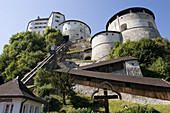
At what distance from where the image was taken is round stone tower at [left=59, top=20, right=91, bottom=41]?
48.2m

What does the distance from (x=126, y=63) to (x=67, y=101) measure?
35.5 feet

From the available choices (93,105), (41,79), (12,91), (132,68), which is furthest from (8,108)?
(132,68)

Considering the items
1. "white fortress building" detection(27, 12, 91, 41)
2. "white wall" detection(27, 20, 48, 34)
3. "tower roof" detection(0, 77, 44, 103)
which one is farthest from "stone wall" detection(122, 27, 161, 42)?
"white wall" detection(27, 20, 48, 34)

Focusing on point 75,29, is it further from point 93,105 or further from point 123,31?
point 93,105

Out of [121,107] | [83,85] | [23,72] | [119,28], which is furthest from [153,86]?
[119,28]

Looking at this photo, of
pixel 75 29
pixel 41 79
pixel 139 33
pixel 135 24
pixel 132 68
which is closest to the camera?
pixel 41 79

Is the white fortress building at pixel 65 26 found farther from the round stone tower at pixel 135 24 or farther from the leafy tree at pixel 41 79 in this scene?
the leafy tree at pixel 41 79

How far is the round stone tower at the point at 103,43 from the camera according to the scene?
3176 centimetres

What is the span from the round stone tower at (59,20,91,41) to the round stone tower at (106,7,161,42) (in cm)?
1494

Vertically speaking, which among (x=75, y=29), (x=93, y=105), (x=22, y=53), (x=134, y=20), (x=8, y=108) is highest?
(x=75, y=29)

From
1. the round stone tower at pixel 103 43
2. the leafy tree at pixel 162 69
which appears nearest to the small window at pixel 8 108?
the leafy tree at pixel 162 69

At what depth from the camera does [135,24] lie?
111 feet

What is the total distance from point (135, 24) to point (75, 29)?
23.7 m

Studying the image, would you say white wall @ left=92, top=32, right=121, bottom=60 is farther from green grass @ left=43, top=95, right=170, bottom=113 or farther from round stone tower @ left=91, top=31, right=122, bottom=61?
green grass @ left=43, top=95, right=170, bottom=113
